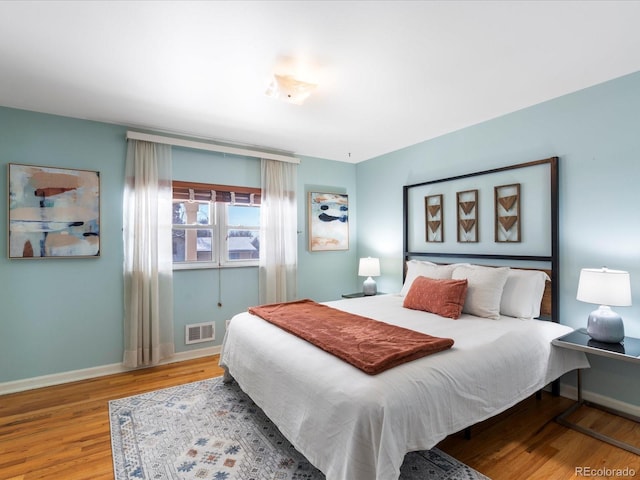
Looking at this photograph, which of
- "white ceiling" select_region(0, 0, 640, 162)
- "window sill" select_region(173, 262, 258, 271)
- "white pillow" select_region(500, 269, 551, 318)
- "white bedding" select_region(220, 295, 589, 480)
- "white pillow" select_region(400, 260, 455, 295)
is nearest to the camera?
"white bedding" select_region(220, 295, 589, 480)

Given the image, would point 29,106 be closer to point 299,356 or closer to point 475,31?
point 299,356

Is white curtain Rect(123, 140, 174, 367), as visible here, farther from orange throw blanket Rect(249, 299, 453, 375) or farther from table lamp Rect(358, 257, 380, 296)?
table lamp Rect(358, 257, 380, 296)

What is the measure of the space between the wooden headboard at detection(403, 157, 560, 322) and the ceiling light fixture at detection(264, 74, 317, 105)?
1.94 meters

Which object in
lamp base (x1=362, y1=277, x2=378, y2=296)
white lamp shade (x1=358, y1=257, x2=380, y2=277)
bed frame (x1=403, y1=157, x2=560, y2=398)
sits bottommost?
lamp base (x1=362, y1=277, x2=378, y2=296)

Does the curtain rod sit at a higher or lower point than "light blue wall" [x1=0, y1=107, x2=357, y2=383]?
higher

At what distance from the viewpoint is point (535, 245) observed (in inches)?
112

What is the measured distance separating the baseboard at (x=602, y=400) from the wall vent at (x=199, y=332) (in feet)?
11.3

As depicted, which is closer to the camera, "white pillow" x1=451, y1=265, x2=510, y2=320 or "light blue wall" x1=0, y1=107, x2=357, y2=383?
"white pillow" x1=451, y1=265, x2=510, y2=320

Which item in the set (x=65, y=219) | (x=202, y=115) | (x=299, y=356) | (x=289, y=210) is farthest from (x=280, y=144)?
(x=299, y=356)

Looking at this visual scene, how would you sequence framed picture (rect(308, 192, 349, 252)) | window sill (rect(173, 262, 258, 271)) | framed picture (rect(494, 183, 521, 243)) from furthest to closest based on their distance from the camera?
framed picture (rect(308, 192, 349, 252))
window sill (rect(173, 262, 258, 271))
framed picture (rect(494, 183, 521, 243))

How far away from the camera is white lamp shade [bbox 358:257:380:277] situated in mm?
4191

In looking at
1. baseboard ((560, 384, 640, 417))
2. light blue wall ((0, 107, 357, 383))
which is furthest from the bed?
light blue wall ((0, 107, 357, 383))

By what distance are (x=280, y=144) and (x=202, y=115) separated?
1.11 metres

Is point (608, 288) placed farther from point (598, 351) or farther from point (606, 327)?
point (598, 351)
